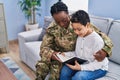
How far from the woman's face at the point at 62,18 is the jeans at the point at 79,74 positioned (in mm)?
361

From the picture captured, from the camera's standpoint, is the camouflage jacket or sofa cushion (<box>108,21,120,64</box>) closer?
the camouflage jacket

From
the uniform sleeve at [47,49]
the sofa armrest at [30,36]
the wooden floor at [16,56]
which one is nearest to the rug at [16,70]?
the wooden floor at [16,56]

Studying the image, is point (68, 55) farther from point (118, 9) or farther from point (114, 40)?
point (118, 9)

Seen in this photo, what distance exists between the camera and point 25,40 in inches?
89.4

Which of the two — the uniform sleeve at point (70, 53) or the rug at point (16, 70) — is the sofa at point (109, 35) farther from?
the uniform sleeve at point (70, 53)

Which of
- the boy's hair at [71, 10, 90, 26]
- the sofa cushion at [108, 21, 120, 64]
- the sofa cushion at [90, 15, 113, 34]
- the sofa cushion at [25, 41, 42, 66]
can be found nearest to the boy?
the boy's hair at [71, 10, 90, 26]

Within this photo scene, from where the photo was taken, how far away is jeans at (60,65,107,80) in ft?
4.16

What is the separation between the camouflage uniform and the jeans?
3.0 inches

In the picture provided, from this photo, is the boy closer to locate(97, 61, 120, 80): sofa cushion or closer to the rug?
locate(97, 61, 120, 80): sofa cushion

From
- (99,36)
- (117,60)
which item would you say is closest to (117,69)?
(117,60)

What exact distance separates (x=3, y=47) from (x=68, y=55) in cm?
173

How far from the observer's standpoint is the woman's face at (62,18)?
136 centimetres

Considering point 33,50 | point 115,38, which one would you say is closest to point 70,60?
point 115,38

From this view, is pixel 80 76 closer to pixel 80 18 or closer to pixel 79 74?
pixel 79 74
